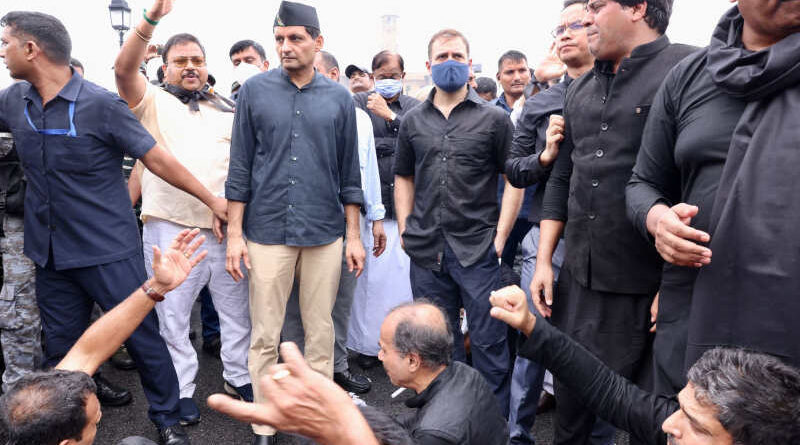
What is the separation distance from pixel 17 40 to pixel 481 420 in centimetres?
260

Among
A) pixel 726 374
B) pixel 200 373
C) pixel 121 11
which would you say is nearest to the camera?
pixel 726 374

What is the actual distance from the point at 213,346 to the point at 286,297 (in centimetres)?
159

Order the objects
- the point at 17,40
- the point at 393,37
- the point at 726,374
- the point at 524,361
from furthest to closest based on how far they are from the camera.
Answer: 1. the point at 393,37
2. the point at 524,361
3. the point at 17,40
4. the point at 726,374

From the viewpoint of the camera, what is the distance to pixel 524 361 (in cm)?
288

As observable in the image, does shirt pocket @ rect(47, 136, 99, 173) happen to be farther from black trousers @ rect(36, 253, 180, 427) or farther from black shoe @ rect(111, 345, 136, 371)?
black shoe @ rect(111, 345, 136, 371)

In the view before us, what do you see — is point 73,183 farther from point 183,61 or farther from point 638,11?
point 638,11

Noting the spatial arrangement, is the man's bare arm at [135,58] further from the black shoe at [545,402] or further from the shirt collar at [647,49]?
the black shoe at [545,402]

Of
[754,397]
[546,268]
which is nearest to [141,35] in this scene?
[546,268]

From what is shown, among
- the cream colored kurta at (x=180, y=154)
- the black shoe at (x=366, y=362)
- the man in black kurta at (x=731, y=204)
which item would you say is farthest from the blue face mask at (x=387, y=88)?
the man in black kurta at (x=731, y=204)

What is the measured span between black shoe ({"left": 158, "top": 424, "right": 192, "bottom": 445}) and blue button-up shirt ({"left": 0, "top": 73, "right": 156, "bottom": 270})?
0.90 metres

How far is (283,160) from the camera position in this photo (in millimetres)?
2850

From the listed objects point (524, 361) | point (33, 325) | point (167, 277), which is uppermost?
point (167, 277)

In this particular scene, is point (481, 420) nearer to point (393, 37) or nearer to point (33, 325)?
point (33, 325)

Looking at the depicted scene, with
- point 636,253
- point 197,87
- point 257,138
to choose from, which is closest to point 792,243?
point 636,253
